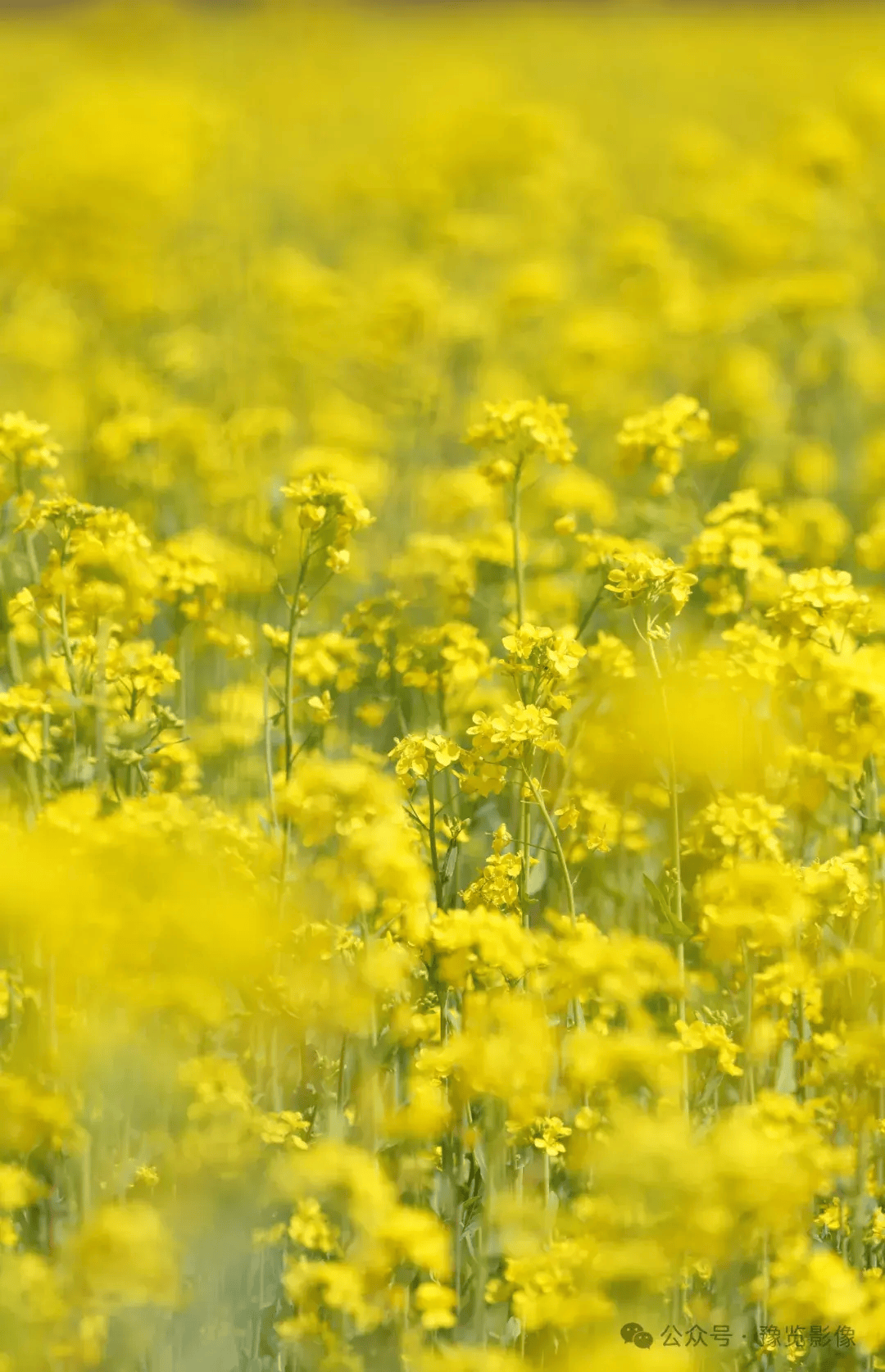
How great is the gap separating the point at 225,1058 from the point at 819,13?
25.3 m

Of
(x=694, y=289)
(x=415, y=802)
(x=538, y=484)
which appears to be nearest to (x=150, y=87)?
(x=694, y=289)

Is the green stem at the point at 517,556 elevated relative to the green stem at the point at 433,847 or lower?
elevated

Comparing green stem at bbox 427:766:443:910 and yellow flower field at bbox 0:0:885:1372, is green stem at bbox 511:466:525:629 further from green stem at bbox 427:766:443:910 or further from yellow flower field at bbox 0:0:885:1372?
green stem at bbox 427:766:443:910

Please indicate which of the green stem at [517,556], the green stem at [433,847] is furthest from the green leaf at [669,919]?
the green stem at [517,556]

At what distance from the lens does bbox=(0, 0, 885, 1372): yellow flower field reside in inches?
64.2

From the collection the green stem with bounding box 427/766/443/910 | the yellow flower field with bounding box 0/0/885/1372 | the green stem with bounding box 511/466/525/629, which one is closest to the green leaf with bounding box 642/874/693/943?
the yellow flower field with bounding box 0/0/885/1372

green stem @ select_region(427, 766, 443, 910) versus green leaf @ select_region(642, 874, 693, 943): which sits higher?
green stem @ select_region(427, 766, 443, 910)

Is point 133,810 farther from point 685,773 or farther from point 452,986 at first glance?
point 685,773

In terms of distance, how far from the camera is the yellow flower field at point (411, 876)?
1.63 m

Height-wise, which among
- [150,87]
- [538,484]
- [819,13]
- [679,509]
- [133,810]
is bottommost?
[133,810]

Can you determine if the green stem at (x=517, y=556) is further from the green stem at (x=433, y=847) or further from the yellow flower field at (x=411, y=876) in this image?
the green stem at (x=433, y=847)

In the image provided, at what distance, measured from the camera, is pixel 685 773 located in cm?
243

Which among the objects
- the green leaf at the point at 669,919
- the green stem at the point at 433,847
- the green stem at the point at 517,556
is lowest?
the green leaf at the point at 669,919

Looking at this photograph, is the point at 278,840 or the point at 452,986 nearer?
the point at 452,986
